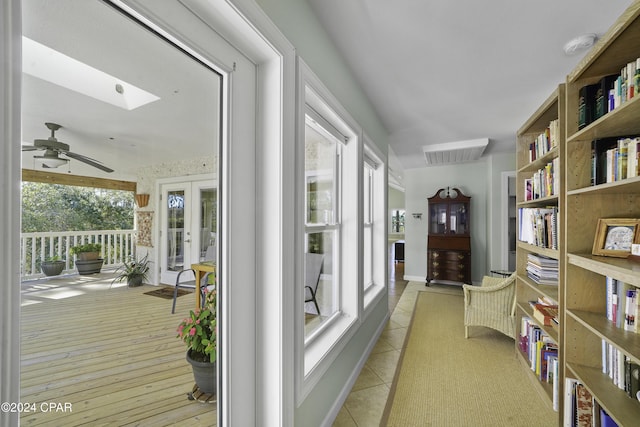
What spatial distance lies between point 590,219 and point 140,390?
7.56 feet

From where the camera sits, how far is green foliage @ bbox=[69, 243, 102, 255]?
69cm

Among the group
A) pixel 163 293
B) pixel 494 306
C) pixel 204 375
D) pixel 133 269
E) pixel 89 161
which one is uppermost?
pixel 89 161

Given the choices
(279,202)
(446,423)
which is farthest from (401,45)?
(446,423)

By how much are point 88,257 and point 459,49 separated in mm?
2317

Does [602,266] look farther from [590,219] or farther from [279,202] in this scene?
[279,202]

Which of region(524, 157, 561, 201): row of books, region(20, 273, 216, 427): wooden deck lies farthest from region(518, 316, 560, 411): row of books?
region(20, 273, 216, 427): wooden deck

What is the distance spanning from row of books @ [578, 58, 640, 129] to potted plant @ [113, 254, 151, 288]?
2154 mm

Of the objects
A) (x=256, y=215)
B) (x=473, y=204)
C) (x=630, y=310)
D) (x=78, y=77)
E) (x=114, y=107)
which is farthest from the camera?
(x=473, y=204)

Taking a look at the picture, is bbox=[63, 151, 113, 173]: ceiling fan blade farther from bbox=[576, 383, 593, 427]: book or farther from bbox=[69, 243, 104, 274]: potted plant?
bbox=[576, 383, 593, 427]: book

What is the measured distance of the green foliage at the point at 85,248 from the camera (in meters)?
0.69

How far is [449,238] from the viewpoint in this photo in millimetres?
5156

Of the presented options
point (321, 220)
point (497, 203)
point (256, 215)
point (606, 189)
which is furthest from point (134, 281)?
point (497, 203)

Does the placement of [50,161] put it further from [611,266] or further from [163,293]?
[611,266]

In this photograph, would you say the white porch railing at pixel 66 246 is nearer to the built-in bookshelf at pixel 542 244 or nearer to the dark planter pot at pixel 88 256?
the dark planter pot at pixel 88 256
